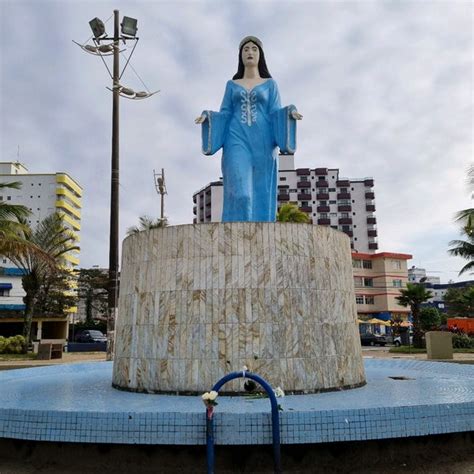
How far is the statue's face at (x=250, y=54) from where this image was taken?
9.35m

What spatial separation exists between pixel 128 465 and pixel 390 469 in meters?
2.61

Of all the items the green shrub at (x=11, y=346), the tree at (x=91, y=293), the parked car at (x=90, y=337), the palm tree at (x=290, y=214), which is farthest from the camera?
the tree at (x=91, y=293)

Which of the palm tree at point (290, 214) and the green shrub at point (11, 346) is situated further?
the palm tree at point (290, 214)

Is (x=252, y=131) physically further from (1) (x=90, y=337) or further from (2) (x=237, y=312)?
(1) (x=90, y=337)

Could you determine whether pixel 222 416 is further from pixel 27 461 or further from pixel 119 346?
pixel 119 346

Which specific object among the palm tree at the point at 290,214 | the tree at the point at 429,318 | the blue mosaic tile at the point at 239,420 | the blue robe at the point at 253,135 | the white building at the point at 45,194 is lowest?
the blue mosaic tile at the point at 239,420

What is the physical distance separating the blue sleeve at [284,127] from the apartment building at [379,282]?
153 ft

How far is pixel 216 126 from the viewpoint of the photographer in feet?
30.7

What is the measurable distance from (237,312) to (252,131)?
12.5 feet

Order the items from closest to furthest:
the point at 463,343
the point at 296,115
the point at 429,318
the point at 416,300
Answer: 1. the point at 296,115
2. the point at 463,343
3. the point at 416,300
4. the point at 429,318

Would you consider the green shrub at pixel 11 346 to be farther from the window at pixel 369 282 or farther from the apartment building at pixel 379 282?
the window at pixel 369 282

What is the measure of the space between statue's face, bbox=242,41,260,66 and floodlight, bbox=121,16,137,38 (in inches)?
365

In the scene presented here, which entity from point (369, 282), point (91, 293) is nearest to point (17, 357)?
point (91, 293)

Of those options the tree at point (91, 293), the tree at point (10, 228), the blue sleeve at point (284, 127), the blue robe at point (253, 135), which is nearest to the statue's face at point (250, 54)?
the blue robe at point (253, 135)
